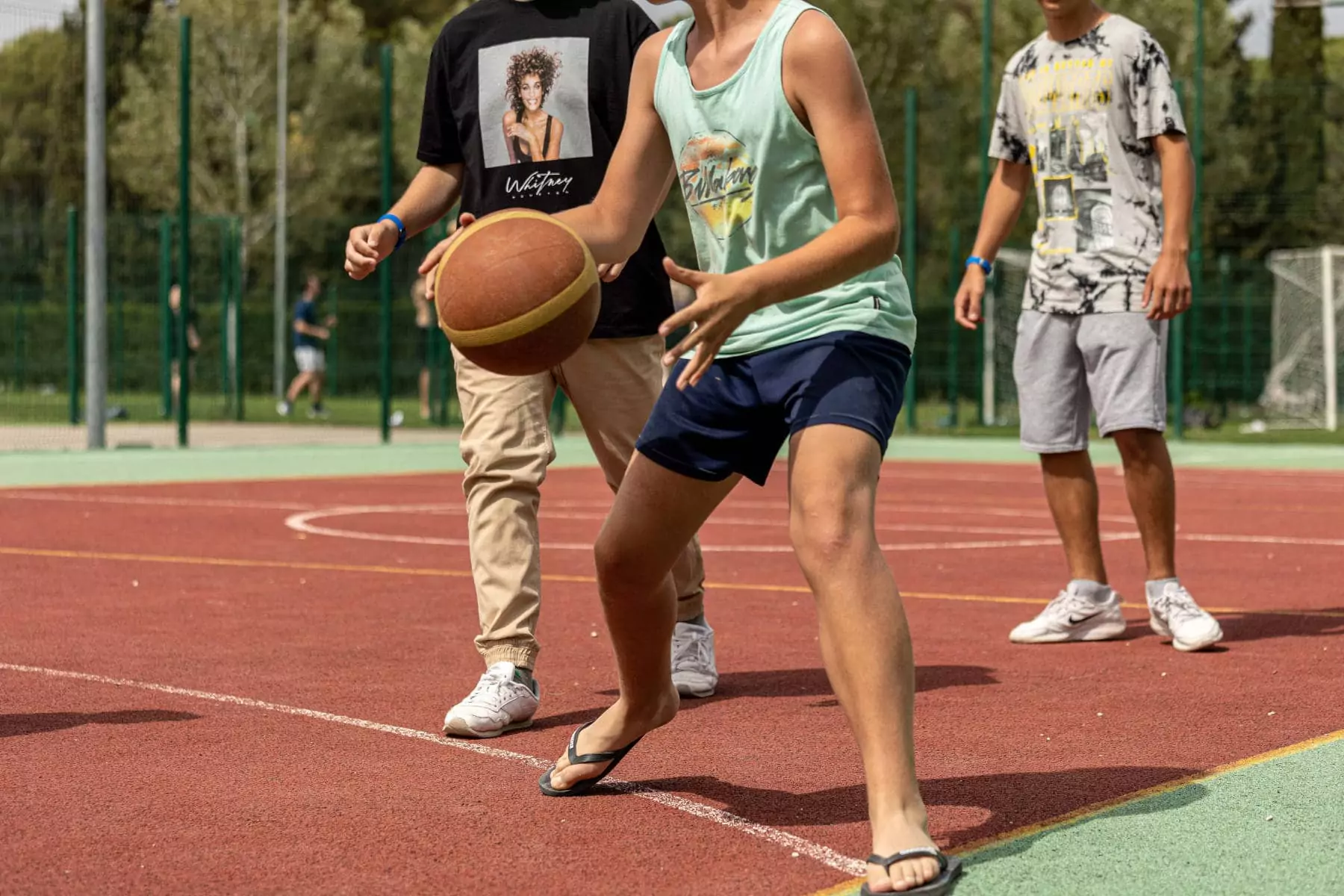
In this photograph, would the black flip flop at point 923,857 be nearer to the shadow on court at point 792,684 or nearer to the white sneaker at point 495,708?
the white sneaker at point 495,708

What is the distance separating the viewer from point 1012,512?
12.6 meters

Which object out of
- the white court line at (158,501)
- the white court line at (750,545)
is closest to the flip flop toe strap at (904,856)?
the white court line at (750,545)

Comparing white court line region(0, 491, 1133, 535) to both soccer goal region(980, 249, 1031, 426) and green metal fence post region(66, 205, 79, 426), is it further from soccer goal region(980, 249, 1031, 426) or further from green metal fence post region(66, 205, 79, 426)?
soccer goal region(980, 249, 1031, 426)

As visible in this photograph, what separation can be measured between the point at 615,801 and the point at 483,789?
1.04 ft

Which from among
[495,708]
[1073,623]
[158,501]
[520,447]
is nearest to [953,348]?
[158,501]

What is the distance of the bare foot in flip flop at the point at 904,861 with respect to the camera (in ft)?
11.3

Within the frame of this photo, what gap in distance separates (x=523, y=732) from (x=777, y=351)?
1.67 m

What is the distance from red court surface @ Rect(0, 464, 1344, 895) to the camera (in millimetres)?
3869

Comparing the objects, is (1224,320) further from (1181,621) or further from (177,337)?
(1181,621)

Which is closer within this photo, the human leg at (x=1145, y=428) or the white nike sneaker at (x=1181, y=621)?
the white nike sneaker at (x=1181, y=621)

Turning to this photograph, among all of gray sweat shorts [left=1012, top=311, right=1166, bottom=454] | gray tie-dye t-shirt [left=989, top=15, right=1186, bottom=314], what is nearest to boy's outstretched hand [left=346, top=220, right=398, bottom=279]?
gray sweat shorts [left=1012, top=311, right=1166, bottom=454]

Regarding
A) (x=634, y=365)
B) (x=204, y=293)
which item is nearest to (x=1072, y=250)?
(x=634, y=365)

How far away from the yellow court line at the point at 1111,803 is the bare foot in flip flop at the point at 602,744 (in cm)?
84

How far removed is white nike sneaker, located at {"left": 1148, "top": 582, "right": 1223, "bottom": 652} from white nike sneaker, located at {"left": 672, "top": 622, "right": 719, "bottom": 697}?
1.76 m
